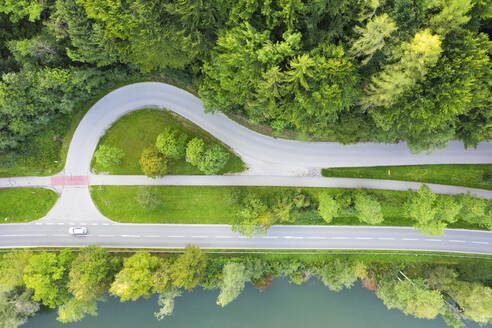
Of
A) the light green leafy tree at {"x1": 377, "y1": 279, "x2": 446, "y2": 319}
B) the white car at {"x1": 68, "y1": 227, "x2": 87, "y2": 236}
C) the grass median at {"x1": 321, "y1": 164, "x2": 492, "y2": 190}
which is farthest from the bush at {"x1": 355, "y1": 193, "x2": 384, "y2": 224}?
the white car at {"x1": 68, "y1": 227, "x2": 87, "y2": 236}

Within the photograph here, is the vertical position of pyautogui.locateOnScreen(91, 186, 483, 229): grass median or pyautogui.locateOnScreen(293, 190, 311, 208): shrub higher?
pyautogui.locateOnScreen(91, 186, 483, 229): grass median

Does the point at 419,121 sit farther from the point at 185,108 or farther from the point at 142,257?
the point at 142,257

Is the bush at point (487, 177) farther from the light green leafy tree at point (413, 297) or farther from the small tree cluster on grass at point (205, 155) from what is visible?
the small tree cluster on grass at point (205, 155)

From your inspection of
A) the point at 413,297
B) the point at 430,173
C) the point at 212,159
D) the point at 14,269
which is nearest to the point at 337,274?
the point at 413,297

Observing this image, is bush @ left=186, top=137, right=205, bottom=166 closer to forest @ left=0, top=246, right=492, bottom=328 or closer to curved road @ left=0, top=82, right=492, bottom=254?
curved road @ left=0, top=82, right=492, bottom=254

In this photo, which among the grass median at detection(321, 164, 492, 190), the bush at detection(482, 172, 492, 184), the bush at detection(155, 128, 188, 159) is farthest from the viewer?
the grass median at detection(321, 164, 492, 190)

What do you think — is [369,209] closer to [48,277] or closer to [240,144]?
[240,144]

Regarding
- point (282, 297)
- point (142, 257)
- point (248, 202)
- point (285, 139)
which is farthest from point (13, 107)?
point (282, 297)
